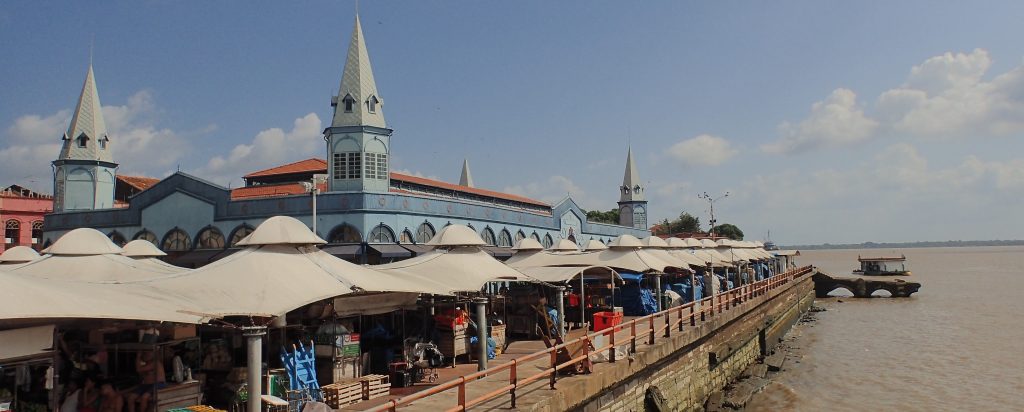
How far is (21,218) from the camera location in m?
46.2

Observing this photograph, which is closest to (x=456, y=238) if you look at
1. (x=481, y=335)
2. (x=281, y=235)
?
(x=481, y=335)

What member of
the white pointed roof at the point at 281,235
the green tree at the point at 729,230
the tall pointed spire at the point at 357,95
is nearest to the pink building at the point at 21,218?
the tall pointed spire at the point at 357,95

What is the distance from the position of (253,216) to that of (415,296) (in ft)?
61.0

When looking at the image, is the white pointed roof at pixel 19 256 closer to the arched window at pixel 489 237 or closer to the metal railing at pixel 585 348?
the metal railing at pixel 585 348

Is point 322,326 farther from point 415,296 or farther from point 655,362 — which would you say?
point 655,362

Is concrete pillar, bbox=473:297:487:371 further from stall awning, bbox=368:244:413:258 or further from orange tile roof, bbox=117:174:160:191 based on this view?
orange tile roof, bbox=117:174:160:191

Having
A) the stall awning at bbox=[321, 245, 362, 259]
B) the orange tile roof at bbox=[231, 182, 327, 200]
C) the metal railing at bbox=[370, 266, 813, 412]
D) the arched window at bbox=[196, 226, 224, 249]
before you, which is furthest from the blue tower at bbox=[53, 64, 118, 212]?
the metal railing at bbox=[370, 266, 813, 412]

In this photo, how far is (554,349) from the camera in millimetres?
12094

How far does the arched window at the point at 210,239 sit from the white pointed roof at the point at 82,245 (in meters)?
13.1

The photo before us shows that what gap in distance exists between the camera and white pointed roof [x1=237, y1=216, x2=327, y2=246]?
38.1 feet

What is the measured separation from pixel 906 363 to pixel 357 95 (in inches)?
1010

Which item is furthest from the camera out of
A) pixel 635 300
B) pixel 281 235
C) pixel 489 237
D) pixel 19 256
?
pixel 489 237

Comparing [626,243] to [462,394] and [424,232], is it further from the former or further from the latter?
[462,394]

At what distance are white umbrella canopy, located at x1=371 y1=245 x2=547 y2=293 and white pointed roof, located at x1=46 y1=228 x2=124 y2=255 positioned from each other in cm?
721
